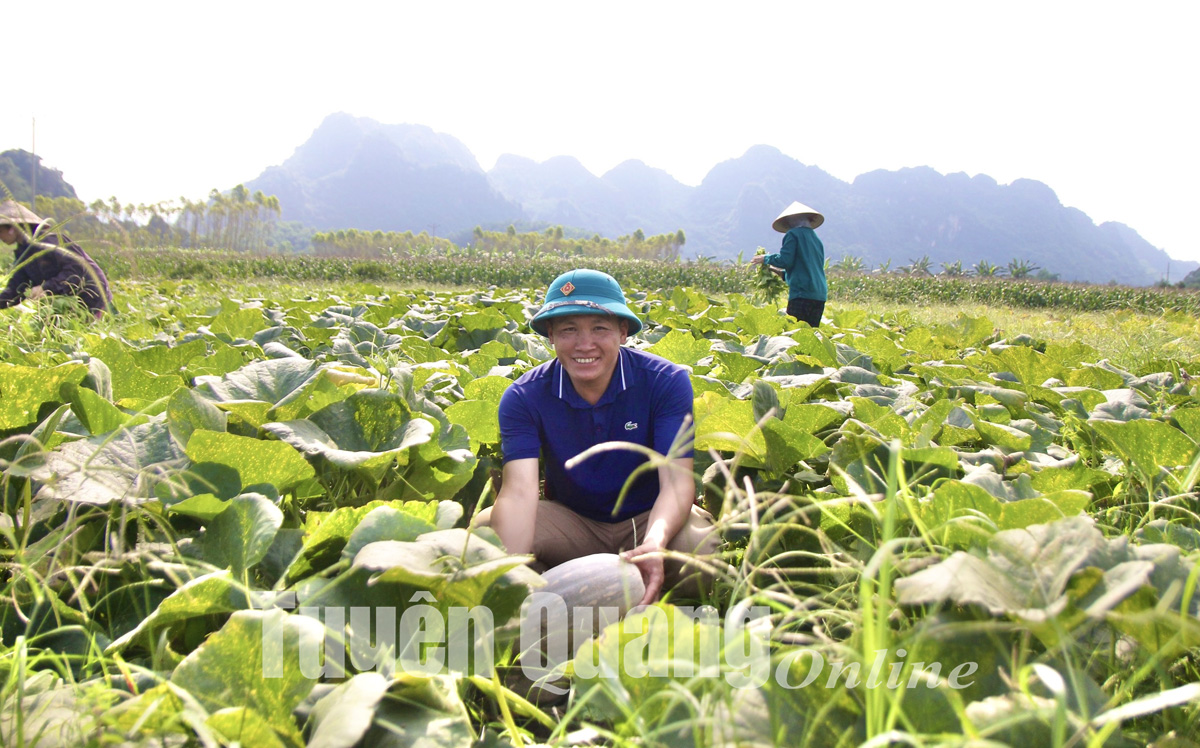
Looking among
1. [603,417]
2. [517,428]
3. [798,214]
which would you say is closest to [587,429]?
[603,417]

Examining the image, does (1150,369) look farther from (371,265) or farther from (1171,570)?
(371,265)

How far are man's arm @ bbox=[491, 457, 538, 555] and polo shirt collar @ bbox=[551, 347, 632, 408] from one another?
227mm

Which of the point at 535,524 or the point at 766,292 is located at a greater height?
the point at 766,292

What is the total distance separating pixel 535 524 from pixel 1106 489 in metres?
1.59

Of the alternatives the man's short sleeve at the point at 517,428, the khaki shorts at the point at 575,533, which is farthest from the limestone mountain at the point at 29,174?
the khaki shorts at the point at 575,533

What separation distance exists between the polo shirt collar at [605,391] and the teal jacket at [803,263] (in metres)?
4.10

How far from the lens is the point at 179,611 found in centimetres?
98

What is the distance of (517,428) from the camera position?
199cm

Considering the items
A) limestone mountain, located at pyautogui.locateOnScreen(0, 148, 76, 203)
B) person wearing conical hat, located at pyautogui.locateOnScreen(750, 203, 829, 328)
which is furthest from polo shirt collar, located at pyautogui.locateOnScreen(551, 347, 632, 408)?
person wearing conical hat, located at pyautogui.locateOnScreen(750, 203, 829, 328)

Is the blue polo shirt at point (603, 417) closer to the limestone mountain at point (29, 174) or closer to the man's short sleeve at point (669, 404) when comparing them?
the man's short sleeve at point (669, 404)

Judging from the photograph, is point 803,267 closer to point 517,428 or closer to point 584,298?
point 584,298

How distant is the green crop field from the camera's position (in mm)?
752

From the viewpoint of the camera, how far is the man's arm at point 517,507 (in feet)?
6.06

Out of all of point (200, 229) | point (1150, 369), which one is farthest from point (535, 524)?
point (200, 229)
